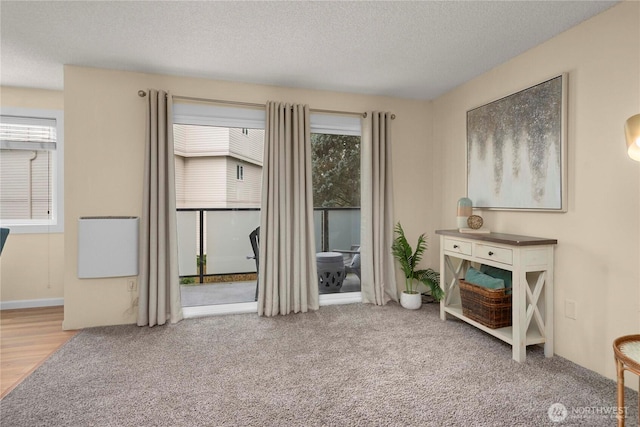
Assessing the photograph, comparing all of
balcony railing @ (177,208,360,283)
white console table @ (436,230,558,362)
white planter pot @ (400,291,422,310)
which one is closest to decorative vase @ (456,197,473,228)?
white console table @ (436,230,558,362)

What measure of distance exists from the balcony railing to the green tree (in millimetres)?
209

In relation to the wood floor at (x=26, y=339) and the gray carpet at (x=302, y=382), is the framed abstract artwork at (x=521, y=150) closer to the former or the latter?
the gray carpet at (x=302, y=382)

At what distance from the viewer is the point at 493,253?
2.54 meters

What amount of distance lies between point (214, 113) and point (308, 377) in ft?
8.67

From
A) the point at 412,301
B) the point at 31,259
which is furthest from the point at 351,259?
the point at 31,259

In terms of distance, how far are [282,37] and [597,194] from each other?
2481 mm

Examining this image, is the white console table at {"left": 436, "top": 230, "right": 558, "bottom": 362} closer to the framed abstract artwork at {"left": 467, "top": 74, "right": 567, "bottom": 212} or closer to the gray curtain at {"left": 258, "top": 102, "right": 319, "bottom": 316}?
the framed abstract artwork at {"left": 467, "top": 74, "right": 567, "bottom": 212}

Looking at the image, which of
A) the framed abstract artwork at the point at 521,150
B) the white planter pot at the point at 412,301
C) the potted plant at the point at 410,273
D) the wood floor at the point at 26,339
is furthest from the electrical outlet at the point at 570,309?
the wood floor at the point at 26,339

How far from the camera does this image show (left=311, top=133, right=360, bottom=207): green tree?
375 centimetres

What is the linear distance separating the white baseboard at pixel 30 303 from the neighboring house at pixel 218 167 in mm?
1944

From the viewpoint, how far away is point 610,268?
2.09 metres

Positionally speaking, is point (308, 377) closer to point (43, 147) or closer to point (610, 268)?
point (610, 268)

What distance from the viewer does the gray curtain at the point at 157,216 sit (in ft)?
9.97

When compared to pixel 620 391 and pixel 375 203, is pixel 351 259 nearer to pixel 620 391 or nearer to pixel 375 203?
pixel 375 203
